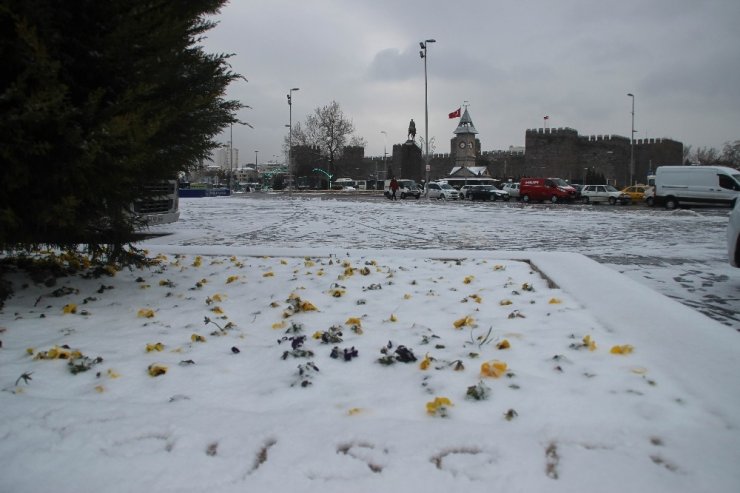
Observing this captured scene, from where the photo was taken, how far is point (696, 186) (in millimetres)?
25766

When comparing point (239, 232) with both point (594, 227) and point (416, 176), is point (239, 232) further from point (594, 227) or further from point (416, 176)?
point (416, 176)

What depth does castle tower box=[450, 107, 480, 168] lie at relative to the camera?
8706 centimetres

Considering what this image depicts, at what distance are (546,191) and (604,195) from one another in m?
4.14

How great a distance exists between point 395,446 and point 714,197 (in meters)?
29.1

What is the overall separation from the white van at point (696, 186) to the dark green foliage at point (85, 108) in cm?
2763

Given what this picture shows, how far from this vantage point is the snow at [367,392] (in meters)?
1.84

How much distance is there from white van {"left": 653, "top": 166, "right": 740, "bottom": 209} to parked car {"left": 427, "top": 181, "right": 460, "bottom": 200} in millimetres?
16534

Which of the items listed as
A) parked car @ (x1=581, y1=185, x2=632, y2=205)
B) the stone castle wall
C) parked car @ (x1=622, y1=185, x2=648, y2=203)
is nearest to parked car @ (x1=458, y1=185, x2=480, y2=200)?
parked car @ (x1=581, y1=185, x2=632, y2=205)

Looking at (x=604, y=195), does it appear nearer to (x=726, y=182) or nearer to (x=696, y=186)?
(x=696, y=186)

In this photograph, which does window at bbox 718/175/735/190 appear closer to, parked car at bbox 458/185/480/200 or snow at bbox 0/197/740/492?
parked car at bbox 458/185/480/200

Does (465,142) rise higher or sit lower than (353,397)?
higher

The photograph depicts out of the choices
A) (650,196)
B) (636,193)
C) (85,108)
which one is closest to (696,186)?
(650,196)

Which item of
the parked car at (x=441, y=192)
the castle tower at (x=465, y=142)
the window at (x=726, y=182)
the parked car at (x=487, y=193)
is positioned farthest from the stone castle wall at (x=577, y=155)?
the window at (x=726, y=182)

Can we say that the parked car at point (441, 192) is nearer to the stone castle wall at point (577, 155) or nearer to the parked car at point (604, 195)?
the parked car at point (604, 195)
